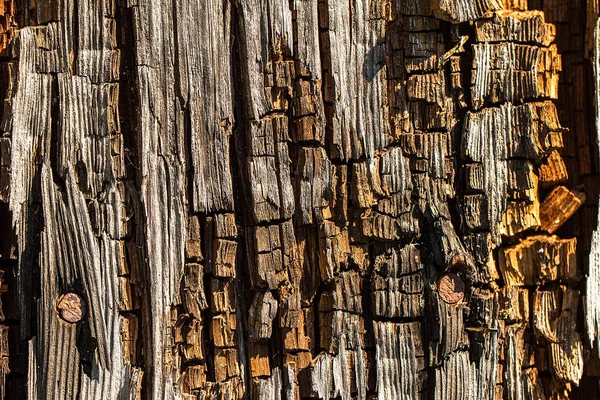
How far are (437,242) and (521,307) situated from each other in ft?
1.12

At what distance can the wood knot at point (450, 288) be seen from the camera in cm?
195

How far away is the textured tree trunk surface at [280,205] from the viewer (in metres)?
1.92

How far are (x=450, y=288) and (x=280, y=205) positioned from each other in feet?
1.86

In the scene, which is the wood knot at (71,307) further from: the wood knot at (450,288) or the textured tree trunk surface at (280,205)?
the wood knot at (450,288)

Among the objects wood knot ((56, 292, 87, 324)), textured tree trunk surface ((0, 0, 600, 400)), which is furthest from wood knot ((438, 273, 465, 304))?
wood knot ((56, 292, 87, 324))

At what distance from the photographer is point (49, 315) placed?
1899 mm

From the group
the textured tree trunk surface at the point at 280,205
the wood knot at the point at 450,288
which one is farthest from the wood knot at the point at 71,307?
the wood knot at the point at 450,288

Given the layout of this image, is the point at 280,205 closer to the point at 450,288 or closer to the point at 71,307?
the point at 450,288

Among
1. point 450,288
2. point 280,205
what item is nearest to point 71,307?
point 280,205

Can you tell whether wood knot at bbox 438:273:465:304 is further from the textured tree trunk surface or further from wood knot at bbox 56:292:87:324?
wood knot at bbox 56:292:87:324

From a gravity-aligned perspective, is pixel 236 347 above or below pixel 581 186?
below

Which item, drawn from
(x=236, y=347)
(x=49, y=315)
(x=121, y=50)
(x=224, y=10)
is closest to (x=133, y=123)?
(x=121, y=50)

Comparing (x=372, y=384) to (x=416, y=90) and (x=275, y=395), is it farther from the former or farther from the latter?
(x=416, y=90)

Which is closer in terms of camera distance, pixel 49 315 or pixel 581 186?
pixel 49 315
